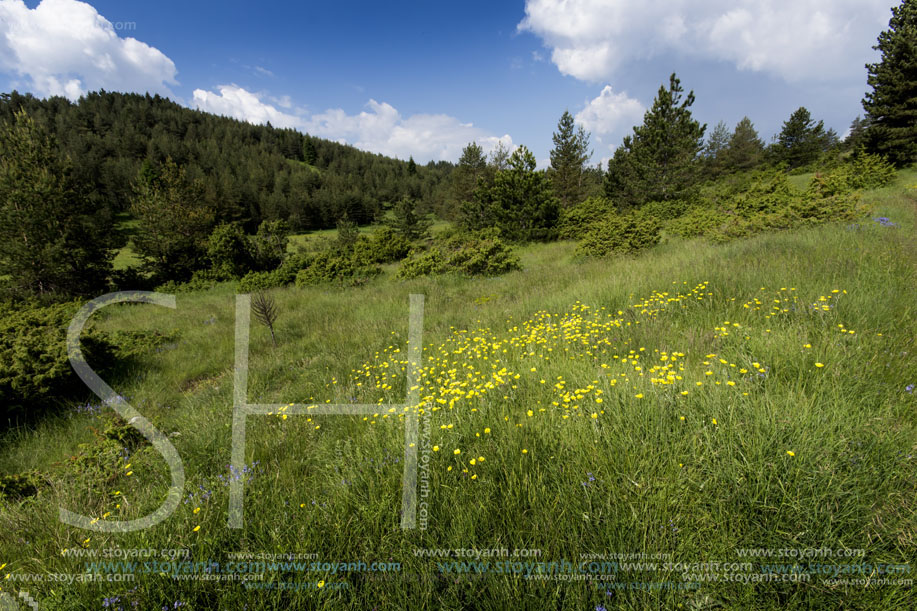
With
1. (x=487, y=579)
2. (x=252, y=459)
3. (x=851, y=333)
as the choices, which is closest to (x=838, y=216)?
(x=851, y=333)

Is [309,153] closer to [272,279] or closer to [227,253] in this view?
[227,253]

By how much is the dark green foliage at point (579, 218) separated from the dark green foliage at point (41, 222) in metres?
32.5

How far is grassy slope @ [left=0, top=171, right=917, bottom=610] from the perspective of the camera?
1.45 meters

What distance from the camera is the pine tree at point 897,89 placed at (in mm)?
22984

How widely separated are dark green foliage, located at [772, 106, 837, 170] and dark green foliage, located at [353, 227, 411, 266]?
4997 centimetres

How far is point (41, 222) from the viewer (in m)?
19.8

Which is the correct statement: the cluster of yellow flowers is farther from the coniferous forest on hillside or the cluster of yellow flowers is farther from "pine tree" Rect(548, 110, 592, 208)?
"pine tree" Rect(548, 110, 592, 208)

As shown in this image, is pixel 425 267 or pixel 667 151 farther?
pixel 667 151

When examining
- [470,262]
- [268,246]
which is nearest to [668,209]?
[470,262]

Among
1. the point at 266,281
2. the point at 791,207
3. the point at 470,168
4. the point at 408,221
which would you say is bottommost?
the point at 266,281

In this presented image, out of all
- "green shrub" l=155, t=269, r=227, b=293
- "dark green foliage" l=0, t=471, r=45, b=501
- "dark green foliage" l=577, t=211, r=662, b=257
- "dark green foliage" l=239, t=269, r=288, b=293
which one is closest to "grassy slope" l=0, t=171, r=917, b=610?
"dark green foliage" l=0, t=471, r=45, b=501

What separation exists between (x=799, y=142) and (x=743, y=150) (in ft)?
20.6

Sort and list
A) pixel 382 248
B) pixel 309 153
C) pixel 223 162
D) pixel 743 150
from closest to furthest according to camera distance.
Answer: pixel 382 248, pixel 743 150, pixel 223 162, pixel 309 153

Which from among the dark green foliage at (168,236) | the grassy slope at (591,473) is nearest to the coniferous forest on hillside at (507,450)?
the grassy slope at (591,473)
